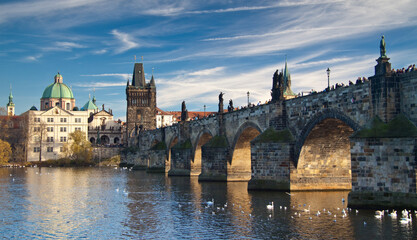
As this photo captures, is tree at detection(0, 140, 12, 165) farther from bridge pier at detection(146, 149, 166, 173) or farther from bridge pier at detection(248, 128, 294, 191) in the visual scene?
bridge pier at detection(248, 128, 294, 191)

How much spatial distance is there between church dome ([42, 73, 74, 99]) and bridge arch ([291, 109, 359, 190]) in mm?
135247

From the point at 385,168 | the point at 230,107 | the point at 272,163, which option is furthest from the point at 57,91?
the point at 385,168

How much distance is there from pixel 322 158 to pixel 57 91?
137m

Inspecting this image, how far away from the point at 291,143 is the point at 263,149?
2.33m

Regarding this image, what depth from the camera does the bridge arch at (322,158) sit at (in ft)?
120

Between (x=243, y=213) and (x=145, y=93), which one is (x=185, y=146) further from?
(x=145, y=93)

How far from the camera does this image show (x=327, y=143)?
3738cm


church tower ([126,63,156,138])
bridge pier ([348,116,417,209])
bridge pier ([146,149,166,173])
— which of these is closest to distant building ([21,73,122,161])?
church tower ([126,63,156,138])

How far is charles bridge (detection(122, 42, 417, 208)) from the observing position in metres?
25.5

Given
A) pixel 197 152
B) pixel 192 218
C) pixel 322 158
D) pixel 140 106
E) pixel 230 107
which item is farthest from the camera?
pixel 140 106

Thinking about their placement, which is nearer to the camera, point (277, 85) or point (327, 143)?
point (327, 143)

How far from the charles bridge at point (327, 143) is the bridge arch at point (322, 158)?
3.0 inches

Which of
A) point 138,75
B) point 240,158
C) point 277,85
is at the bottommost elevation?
point 240,158

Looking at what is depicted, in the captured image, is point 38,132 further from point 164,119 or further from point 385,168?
point 385,168
